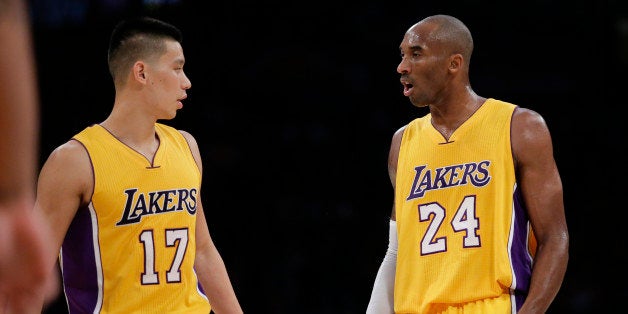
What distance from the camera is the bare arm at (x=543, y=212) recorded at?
365cm

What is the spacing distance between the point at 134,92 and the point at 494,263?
176cm

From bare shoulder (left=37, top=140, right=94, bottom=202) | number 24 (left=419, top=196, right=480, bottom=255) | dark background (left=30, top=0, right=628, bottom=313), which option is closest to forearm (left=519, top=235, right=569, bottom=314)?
number 24 (left=419, top=196, right=480, bottom=255)

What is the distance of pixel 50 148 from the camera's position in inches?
320

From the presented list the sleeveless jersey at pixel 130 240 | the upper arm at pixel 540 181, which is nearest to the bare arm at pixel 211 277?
the sleeveless jersey at pixel 130 240

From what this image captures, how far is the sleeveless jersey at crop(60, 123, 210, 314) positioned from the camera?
3.68 m

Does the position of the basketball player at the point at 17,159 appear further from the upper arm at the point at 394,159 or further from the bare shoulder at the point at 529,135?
the upper arm at the point at 394,159

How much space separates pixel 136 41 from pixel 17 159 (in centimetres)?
312

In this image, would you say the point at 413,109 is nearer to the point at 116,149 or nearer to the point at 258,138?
the point at 258,138

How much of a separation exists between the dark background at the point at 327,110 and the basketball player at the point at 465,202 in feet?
13.2

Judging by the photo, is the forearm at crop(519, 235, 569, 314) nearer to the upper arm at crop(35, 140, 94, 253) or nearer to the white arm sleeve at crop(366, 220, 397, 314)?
the white arm sleeve at crop(366, 220, 397, 314)

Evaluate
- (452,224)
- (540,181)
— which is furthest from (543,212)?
(452,224)

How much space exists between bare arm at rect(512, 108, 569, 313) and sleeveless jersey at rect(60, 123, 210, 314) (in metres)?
1.44

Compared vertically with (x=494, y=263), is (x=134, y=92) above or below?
above

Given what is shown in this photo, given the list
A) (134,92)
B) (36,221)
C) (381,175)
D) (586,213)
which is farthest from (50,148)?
(36,221)
